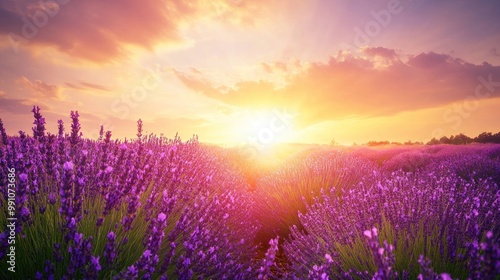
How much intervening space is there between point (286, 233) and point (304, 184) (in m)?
1.05

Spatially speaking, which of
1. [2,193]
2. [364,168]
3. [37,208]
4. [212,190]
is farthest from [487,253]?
[364,168]

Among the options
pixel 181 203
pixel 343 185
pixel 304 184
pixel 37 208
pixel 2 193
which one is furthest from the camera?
pixel 304 184

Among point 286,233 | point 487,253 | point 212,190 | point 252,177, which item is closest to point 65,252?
point 487,253

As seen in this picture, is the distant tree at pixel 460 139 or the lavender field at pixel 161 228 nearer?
the lavender field at pixel 161 228

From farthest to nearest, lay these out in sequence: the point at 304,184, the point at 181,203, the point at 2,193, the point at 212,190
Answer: the point at 304,184 < the point at 212,190 < the point at 181,203 < the point at 2,193

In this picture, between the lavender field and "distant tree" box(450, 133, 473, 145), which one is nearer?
the lavender field

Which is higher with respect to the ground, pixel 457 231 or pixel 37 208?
pixel 37 208

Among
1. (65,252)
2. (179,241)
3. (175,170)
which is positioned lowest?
(179,241)

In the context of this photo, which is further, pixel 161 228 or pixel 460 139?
pixel 460 139

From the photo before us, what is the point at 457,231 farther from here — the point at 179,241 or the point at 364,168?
the point at 364,168

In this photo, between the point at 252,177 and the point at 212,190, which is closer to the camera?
the point at 212,190

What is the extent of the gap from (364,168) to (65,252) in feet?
19.4

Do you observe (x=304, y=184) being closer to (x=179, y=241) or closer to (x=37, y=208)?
(x=179, y=241)

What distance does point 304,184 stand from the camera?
216 inches
